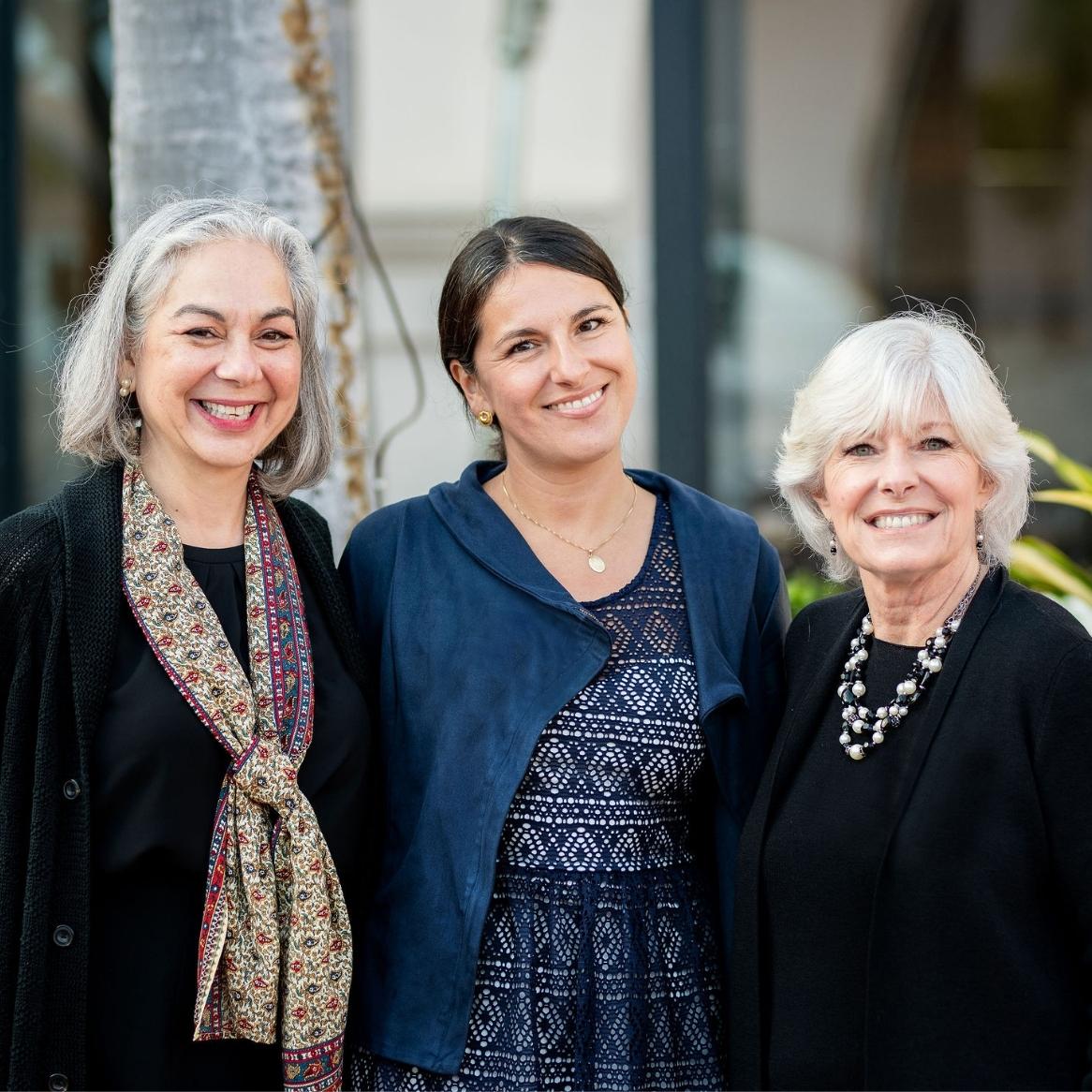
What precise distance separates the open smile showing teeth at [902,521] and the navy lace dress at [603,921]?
1.48ft

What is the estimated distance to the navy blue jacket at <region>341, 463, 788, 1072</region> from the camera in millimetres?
2350

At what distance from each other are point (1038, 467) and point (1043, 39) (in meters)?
1.73

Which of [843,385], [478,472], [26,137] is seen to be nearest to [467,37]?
[26,137]

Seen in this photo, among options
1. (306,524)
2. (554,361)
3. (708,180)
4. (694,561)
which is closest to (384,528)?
(306,524)

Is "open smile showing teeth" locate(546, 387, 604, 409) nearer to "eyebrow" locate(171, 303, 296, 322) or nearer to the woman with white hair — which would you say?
the woman with white hair

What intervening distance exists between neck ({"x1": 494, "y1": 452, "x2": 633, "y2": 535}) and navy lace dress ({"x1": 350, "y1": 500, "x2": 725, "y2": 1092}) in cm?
27

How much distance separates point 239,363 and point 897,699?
45.8 inches

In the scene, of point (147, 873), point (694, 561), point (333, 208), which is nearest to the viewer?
point (147, 873)

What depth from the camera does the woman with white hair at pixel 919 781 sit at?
78.0 inches

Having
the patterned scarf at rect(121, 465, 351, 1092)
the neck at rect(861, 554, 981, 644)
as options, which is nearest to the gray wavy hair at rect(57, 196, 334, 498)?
the patterned scarf at rect(121, 465, 351, 1092)

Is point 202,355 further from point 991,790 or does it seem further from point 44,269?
point 44,269

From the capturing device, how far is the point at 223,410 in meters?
2.35

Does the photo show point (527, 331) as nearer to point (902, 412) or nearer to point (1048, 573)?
point (902, 412)

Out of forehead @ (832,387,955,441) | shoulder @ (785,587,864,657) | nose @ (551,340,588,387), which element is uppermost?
nose @ (551,340,588,387)
